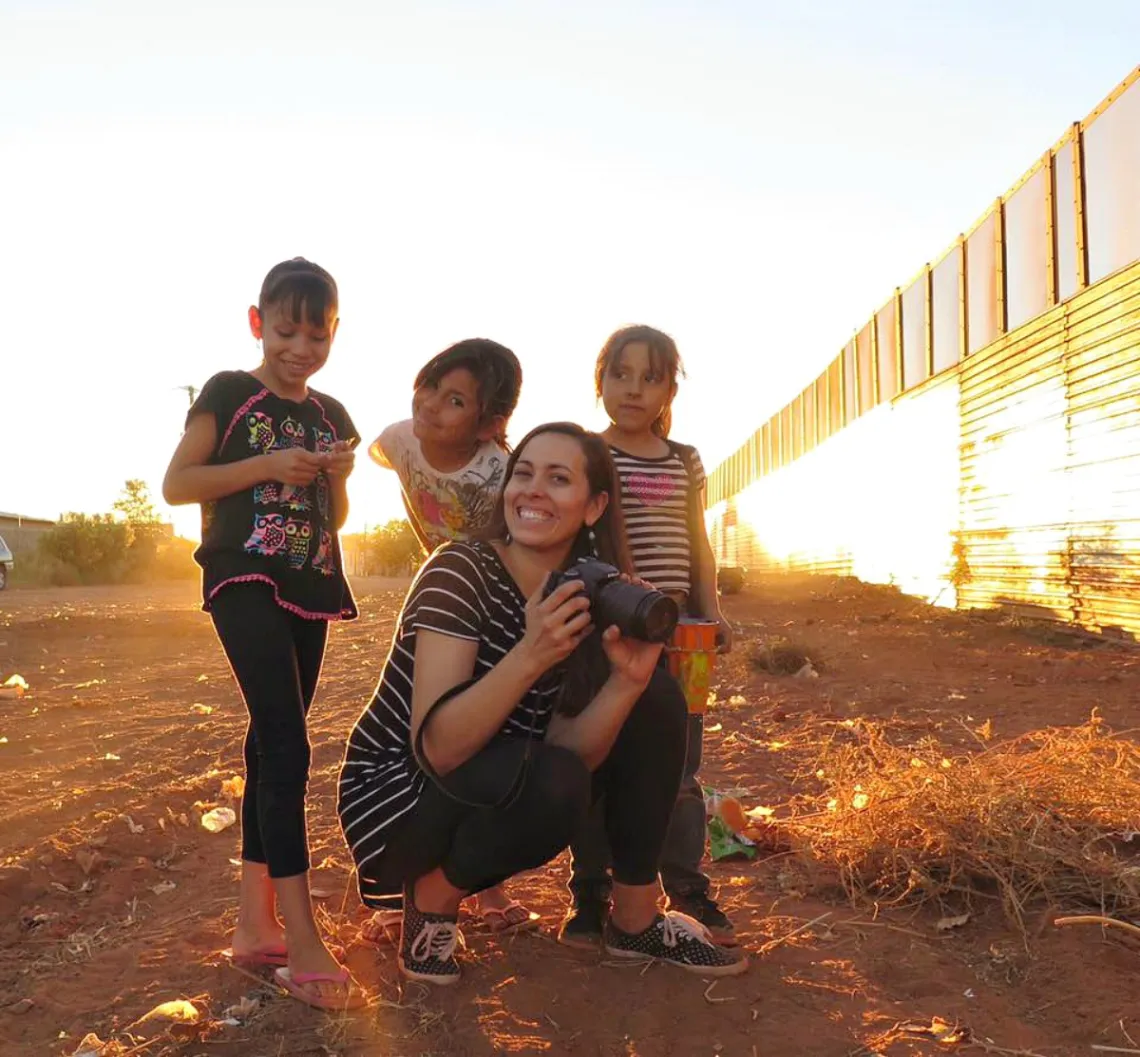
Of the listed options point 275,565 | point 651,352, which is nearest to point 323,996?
point 275,565

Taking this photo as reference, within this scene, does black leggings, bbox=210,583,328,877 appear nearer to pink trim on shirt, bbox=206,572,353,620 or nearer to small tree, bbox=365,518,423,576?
pink trim on shirt, bbox=206,572,353,620

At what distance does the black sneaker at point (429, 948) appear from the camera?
6.93 ft

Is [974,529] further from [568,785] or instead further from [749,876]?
[568,785]

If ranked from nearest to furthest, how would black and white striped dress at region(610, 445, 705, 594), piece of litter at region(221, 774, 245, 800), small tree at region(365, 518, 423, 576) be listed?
1. black and white striped dress at region(610, 445, 705, 594)
2. piece of litter at region(221, 774, 245, 800)
3. small tree at region(365, 518, 423, 576)

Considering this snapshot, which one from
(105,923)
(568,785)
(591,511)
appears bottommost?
(105,923)

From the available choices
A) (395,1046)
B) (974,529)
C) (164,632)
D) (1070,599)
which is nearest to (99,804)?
(395,1046)

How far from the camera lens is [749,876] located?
290cm

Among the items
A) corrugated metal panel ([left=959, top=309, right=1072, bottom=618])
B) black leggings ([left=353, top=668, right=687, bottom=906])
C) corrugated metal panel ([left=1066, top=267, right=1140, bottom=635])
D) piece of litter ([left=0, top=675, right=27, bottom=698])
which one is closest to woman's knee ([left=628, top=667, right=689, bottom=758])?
black leggings ([left=353, top=668, right=687, bottom=906])

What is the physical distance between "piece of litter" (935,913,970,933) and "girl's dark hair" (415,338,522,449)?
5.41ft

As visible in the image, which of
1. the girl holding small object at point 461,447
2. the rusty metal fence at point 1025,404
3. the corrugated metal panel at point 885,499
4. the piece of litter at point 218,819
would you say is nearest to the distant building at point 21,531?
the corrugated metal panel at point 885,499

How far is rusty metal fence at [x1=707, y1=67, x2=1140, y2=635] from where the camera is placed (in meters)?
8.18

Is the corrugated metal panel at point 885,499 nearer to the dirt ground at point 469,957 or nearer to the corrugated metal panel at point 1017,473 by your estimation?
the corrugated metal panel at point 1017,473

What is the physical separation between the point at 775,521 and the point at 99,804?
24.5 m

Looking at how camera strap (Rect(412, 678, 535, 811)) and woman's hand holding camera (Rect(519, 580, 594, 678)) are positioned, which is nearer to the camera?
woman's hand holding camera (Rect(519, 580, 594, 678))
